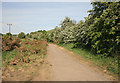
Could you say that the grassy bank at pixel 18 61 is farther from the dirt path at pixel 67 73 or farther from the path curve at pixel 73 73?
the path curve at pixel 73 73

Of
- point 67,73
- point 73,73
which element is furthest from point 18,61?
point 73,73

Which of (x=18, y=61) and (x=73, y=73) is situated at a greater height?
(x=18, y=61)

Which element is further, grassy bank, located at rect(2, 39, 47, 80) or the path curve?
grassy bank, located at rect(2, 39, 47, 80)

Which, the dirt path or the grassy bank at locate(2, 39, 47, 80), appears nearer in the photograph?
the dirt path

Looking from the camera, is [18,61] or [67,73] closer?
[67,73]

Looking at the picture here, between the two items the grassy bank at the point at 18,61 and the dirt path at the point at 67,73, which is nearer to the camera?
the dirt path at the point at 67,73

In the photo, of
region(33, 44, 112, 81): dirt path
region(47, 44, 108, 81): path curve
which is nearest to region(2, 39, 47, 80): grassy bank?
region(33, 44, 112, 81): dirt path

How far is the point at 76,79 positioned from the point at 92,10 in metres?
7.16

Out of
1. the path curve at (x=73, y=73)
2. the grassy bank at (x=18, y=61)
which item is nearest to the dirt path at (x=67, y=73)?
the path curve at (x=73, y=73)

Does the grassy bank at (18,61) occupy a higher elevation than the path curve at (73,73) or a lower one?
higher

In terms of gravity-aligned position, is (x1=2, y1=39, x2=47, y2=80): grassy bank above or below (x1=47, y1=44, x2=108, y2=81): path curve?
above

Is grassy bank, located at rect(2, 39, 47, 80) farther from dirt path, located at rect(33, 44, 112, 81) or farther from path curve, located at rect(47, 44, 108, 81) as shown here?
path curve, located at rect(47, 44, 108, 81)

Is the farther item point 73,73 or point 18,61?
point 18,61

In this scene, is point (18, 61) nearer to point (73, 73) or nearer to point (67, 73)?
point (67, 73)
